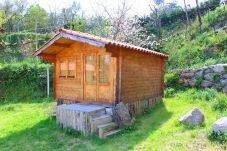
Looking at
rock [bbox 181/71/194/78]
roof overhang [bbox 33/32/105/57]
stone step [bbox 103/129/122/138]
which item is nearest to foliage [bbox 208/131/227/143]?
stone step [bbox 103/129/122/138]

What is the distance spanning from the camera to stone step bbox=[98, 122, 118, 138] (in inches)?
305

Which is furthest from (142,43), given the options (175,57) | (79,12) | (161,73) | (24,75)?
(79,12)

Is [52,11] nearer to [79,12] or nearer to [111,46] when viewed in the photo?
[79,12]

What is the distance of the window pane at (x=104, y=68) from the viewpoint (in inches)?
369

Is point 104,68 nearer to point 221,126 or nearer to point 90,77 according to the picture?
point 90,77

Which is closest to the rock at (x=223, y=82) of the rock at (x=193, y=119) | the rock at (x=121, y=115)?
the rock at (x=193, y=119)

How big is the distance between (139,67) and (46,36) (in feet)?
62.5

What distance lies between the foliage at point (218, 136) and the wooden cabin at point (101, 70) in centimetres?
338

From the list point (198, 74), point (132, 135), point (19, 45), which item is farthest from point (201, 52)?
point (19, 45)

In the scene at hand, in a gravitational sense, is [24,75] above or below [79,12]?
below

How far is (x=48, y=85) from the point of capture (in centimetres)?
1692

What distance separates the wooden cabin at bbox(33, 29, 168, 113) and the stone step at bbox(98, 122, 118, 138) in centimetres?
93

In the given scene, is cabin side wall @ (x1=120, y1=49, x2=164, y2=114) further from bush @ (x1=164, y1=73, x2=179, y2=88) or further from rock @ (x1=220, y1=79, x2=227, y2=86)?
rock @ (x1=220, y1=79, x2=227, y2=86)

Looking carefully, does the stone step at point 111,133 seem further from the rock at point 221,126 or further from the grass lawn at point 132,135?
the rock at point 221,126
